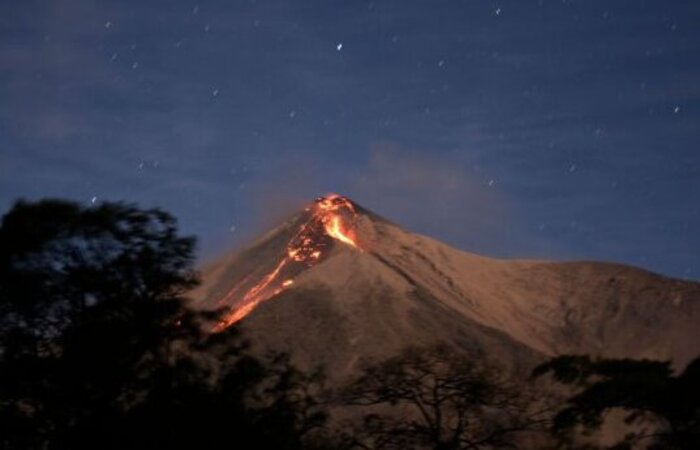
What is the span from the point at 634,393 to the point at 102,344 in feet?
41.1

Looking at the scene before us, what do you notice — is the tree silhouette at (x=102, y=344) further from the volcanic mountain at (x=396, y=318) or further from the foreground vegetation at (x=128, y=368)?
the volcanic mountain at (x=396, y=318)

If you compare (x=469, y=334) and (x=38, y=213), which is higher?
(x=469, y=334)

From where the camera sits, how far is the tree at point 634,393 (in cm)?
2453

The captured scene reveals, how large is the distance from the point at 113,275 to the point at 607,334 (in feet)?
586

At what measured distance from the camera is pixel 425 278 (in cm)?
18962

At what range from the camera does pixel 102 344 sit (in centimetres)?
2069

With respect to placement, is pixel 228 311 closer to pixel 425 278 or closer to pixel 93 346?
pixel 93 346

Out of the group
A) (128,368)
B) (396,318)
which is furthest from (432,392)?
(396,318)

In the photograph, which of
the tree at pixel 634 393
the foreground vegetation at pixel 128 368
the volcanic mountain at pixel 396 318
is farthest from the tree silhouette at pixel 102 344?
the volcanic mountain at pixel 396 318

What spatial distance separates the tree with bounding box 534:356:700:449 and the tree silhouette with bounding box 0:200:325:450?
7676 millimetres

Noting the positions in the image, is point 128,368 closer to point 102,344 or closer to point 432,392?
point 102,344

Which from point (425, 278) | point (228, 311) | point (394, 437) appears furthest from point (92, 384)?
point (425, 278)

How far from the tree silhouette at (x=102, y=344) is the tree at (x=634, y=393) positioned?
768 centimetres

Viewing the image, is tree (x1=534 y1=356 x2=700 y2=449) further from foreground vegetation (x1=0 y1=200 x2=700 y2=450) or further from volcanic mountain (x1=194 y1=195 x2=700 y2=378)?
volcanic mountain (x1=194 y1=195 x2=700 y2=378)
